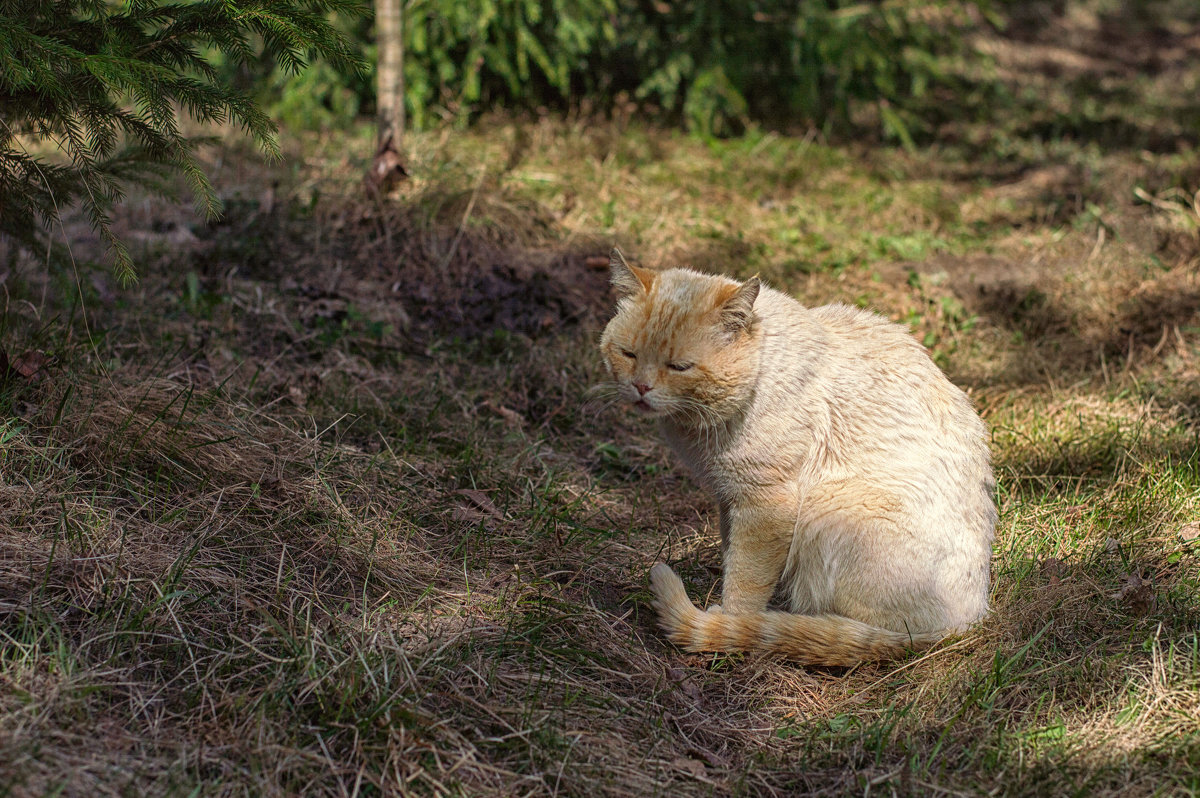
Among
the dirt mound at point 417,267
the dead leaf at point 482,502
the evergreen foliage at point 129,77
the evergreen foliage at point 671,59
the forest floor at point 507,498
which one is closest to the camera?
the forest floor at point 507,498

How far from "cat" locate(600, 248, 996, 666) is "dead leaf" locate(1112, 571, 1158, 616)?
19.1 inches

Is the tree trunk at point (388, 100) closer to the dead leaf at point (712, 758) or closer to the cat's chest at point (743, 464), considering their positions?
the cat's chest at point (743, 464)

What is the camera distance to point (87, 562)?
2863 mm

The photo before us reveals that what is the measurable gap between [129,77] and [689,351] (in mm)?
2046

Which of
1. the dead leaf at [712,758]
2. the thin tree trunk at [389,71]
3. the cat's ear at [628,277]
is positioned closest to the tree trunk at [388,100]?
the thin tree trunk at [389,71]

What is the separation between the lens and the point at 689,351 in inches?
126

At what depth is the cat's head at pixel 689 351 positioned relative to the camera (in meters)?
3.20

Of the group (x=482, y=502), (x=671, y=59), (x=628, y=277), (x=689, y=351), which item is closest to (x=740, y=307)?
(x=689, y=351)

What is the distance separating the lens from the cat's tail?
10.3 feet

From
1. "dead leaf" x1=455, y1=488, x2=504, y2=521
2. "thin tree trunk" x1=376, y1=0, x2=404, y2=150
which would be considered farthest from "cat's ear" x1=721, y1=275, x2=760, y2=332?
"thin tree trunk" x1=376, y1=0, x2=404, y2=150

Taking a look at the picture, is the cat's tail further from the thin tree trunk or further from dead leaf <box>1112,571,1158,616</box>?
the thin tree trunk

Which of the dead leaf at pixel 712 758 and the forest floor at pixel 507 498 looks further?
the dead leaf at pixel 712 758

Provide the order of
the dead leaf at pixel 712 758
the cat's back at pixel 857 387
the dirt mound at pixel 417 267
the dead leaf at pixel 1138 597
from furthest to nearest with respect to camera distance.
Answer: the dirt mound at pixel 417 267
the cat's back at pixel 857 387
the dead leaf at pixel 1138 597
the dead leaf at pixel 712 758

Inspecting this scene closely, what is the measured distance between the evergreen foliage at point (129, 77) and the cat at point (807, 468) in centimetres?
148
